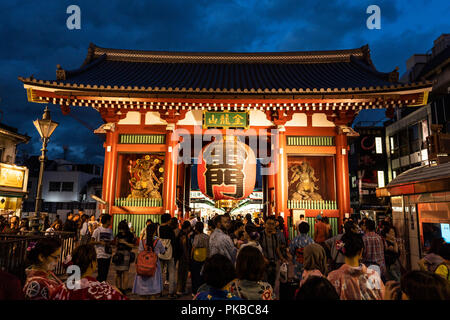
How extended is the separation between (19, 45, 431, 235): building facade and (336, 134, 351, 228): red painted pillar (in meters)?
0.04

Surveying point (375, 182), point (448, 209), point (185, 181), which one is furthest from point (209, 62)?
point (375, 182)

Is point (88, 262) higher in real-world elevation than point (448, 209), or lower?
lower

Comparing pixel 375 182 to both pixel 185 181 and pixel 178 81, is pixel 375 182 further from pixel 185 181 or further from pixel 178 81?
pixel 178 81

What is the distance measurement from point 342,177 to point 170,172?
6.48m

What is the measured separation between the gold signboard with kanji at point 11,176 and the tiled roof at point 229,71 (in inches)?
543

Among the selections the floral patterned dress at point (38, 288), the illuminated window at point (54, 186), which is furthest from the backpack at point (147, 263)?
the illuminated window at point (54, 186)

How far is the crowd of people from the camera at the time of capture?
2.22m

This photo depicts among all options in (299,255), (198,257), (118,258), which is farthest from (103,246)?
(299,255)

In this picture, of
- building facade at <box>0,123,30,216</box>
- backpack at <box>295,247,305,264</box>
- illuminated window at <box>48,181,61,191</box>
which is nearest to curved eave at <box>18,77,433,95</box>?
backpack at <box>295,247,305,264</box>

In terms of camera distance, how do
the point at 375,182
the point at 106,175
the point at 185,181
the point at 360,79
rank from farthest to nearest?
the point at 375,182 → the point at 185,181 → the point at 360,79 → the point at 106,175

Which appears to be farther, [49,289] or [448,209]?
[448,209]

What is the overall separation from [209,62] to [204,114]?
5.93 m

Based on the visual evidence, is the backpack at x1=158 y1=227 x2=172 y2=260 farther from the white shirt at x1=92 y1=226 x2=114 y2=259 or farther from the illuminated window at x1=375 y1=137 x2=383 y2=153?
the illuminated window at x1=375 y1=137 x2=383 y2=153
